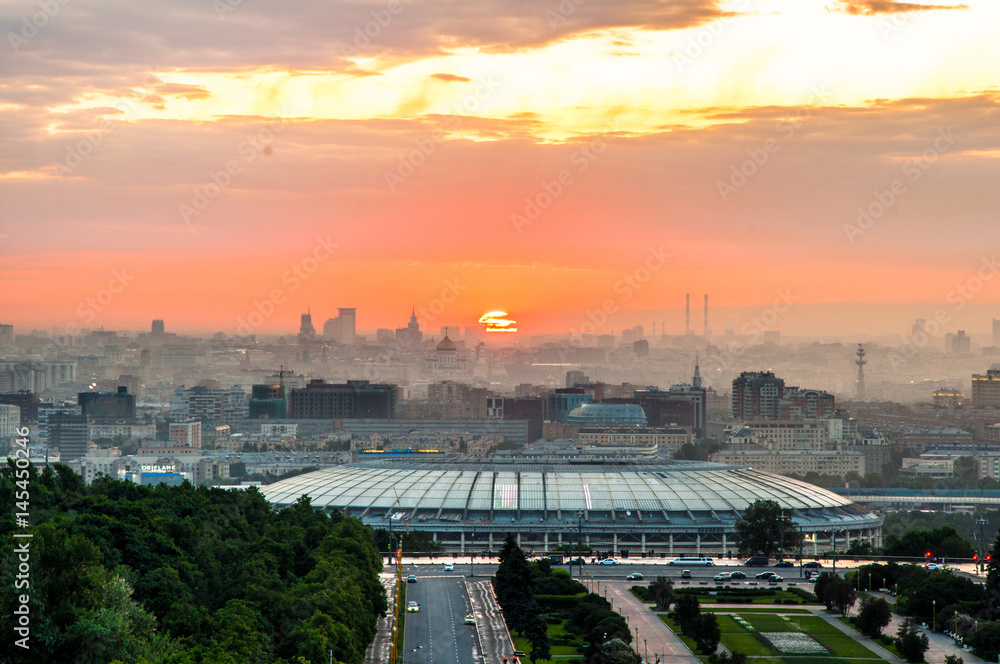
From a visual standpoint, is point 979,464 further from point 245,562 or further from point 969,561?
point 245,562

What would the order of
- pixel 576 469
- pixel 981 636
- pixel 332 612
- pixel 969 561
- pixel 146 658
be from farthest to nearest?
pixel 576 469 < pixel 969 561 < pixel 981 636 < pixel 332 612 < pixel 146 658

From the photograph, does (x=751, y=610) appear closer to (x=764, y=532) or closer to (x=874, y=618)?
(x=874, y=618)

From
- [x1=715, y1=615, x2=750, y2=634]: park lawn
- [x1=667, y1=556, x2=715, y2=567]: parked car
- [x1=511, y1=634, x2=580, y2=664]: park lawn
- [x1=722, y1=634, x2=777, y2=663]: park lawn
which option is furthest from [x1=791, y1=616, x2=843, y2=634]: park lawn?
[x1=667, y1=556, x2=715, y2=567]: parked car

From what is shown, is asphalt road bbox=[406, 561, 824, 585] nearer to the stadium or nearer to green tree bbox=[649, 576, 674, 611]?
Result: the stadium

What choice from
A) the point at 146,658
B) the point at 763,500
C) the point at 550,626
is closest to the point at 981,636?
the point at 550,626

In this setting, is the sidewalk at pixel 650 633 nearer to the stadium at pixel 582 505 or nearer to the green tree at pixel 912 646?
the green tree at pixel 912 646

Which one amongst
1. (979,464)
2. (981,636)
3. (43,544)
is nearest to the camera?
(43,544)

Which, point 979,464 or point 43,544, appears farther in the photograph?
point 979,464
